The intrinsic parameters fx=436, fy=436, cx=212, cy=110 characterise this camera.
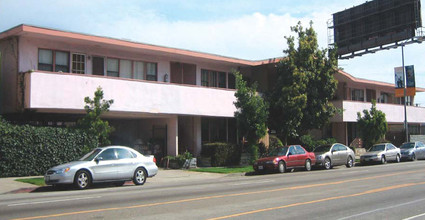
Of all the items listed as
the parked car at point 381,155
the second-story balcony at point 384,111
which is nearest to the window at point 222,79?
the second-story balcony at point 384,111

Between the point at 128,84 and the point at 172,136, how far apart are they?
16.0 feet

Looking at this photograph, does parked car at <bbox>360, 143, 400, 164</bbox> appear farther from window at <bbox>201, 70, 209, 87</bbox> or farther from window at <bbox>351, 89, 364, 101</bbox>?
window at <bbox>201, 70, 209, 87</bbox>

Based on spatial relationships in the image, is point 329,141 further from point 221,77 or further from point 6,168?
point 6,168

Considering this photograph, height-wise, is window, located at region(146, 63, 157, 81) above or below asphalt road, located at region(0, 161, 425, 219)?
above

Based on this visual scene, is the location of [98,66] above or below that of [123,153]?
above

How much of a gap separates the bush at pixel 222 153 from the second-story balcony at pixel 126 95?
6.83ft

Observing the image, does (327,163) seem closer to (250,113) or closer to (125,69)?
(250,113)

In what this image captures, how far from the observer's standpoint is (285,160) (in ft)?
77.1

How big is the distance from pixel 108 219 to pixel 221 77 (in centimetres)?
2261

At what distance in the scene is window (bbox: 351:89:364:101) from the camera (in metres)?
41.6

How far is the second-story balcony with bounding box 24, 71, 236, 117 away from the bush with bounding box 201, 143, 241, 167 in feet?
6.83

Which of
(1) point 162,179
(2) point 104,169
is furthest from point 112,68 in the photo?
(2) point 104,169

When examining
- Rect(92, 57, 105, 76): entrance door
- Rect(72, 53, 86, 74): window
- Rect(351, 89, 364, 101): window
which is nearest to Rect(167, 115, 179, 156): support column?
Rect(92, 57, 105, 76): entrance door

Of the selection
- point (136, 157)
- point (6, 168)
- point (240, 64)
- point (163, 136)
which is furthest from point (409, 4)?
point (6, 168)
